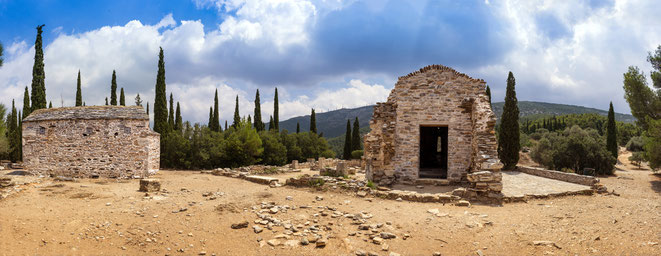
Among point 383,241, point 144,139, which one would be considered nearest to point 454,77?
point 383,241

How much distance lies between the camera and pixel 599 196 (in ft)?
35.3

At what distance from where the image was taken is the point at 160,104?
84.9 feet

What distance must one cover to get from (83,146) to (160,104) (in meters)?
11.5

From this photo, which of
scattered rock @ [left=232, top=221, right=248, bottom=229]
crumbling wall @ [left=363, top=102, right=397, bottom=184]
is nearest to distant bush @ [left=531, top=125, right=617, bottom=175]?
crumbling wall @ [left=363, top=102, right=397, bottom=184]

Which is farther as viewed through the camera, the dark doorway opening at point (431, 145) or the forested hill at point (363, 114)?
the forested hill at point (363, 114)

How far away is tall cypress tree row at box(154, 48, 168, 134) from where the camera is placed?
81.2 ft

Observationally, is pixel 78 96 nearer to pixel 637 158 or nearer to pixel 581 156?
pixel 581 156

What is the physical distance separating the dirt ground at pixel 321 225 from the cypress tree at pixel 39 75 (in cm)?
1890

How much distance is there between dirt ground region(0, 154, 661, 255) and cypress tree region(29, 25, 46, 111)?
62.0 feet

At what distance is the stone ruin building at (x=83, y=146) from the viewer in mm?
14914

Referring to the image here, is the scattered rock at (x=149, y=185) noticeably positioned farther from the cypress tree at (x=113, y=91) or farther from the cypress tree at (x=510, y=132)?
the cypress tree at (x=113, y=91)

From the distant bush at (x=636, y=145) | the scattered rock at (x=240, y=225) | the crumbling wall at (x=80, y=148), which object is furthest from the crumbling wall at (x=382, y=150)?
the distant bush at (x=636, y=145)

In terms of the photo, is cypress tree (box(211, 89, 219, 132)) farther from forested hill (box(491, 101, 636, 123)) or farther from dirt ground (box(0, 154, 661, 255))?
forested hill (box(491, 101, 636, 123))

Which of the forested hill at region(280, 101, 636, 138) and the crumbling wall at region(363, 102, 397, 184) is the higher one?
the forested hill at region(280, 101, 636, 138)
